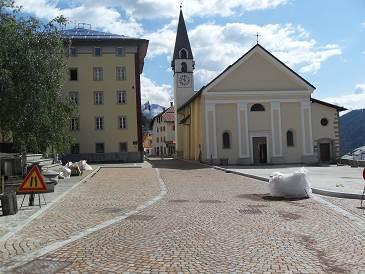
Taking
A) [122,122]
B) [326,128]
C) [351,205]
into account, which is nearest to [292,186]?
[351,205]

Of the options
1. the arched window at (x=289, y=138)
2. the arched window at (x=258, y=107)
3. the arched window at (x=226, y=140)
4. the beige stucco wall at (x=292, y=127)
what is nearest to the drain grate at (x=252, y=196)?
the arched window at (x=226, y=140)

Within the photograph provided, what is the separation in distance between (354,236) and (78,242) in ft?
17.0

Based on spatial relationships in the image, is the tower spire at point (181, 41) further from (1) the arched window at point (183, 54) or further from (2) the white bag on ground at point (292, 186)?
(2) the white bag on ground at point (292, 186)

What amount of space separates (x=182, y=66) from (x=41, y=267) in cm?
A: 6004

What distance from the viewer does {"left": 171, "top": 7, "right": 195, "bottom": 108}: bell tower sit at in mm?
64312

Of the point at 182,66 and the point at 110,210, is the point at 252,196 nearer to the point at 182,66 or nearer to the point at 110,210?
the point at 110,210

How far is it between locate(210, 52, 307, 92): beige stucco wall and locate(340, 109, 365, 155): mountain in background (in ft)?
131

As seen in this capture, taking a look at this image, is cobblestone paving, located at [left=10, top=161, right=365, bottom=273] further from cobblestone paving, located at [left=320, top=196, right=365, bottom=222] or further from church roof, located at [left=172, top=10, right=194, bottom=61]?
church roof, located at [left=172, top=10, right=194, bottom=61]

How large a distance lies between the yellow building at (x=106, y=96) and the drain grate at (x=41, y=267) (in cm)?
4510

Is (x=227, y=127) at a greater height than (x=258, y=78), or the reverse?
(x=258, y=78)

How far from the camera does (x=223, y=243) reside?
8.48 metres

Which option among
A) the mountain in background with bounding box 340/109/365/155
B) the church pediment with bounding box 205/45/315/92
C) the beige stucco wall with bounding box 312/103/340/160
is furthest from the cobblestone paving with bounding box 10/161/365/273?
the mountain in background with bounding box 340/109/365/155

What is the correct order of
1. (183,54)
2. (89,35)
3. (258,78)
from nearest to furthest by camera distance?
(258,78), (89,35), (183,54)

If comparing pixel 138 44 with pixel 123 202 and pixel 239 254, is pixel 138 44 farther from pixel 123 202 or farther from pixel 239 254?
pixel 239 254
